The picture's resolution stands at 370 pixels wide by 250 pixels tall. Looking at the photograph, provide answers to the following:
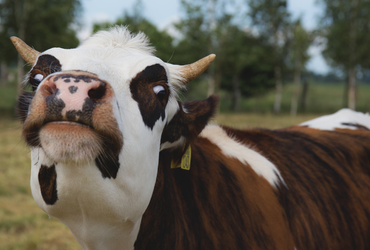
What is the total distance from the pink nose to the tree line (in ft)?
54.0

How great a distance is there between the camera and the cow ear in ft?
6.29

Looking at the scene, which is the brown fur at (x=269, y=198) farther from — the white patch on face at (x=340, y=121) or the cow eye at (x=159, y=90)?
the cow eye at (x=159, y=90)

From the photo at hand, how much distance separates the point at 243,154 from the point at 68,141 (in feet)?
5.02

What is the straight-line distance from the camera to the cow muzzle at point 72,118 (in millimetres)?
1313

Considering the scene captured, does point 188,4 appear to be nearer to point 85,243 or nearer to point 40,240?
point 40,240

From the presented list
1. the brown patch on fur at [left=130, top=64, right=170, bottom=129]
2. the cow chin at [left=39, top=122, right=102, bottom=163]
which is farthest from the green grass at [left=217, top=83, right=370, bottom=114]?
the cow chin at [left=39, top=122, right=102, bottom=163]

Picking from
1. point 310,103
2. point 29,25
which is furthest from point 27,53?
point 310,103

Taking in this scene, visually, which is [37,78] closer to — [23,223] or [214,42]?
[23,223]

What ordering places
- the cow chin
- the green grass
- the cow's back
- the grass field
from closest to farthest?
the cow chin, the cow's back, the grass field, the green grass

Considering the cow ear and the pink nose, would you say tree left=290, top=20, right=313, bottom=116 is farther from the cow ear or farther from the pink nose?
the pink nose

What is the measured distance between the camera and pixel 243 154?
256 cm

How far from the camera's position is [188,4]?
81.8ft

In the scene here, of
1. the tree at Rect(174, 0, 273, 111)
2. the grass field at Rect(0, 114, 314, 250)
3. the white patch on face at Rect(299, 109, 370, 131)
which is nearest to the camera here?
the white patch on face at Rect(299, 109, 370, 131)

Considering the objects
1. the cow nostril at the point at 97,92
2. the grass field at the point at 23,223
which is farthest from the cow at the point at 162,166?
the grass field at the point at 23,223
